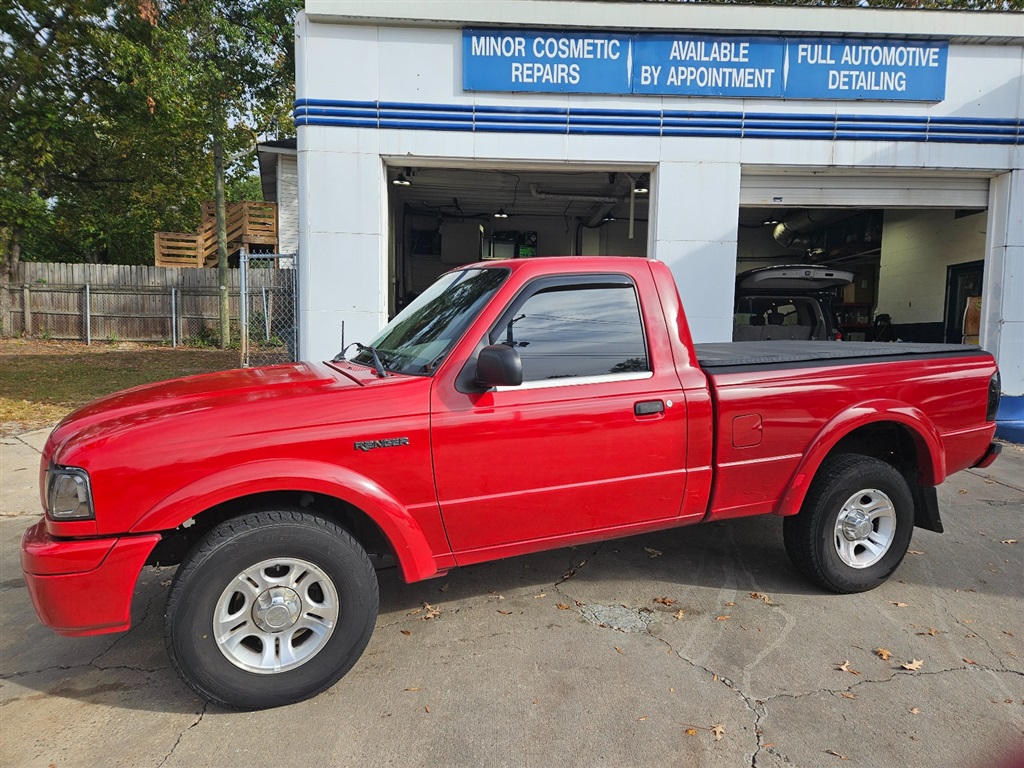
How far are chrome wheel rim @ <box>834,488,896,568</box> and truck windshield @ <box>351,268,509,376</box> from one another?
2510mm

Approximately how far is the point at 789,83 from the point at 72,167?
18589mm

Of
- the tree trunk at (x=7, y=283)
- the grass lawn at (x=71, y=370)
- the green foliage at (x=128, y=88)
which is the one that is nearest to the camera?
the grass lawn at (x=71, y=370)

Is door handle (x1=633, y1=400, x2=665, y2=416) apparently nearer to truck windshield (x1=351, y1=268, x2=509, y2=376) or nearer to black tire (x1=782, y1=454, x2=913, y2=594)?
truck windshield (x1=351, y1=268, x2=509, y2=376)

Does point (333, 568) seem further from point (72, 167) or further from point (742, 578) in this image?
point (72, 167)

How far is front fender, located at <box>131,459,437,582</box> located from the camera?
2.58 m

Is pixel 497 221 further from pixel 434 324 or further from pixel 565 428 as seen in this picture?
pixel 565 428

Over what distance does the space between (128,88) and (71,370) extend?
6177mm

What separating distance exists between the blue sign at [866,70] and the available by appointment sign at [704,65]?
1 cm

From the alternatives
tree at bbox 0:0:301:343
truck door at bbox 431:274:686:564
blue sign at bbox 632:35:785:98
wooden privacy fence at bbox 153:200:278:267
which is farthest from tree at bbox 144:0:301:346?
truck door at bbox 431:274:686:564

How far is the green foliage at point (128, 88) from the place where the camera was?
12758 mm

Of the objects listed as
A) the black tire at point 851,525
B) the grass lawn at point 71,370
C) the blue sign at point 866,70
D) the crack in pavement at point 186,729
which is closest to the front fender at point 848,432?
the black tire at point 851,525

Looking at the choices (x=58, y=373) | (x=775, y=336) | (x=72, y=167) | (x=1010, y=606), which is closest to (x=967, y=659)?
(x=1010, y=606)

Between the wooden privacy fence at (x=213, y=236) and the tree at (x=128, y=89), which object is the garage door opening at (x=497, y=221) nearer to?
the tree at (x=128, y=89)

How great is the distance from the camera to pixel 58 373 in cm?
1289
